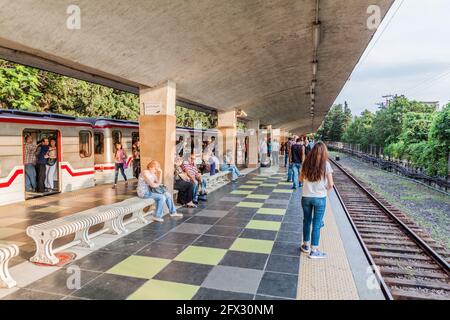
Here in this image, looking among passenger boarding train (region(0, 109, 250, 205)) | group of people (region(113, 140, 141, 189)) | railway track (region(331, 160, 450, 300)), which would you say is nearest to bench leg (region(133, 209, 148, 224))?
railway track (region(331, 160, 450, 300))

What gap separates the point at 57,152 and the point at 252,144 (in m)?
13.8

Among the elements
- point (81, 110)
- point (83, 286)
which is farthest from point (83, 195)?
point (81, 110)

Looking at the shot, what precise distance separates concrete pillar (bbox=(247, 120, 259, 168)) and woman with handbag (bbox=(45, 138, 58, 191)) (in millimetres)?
12789

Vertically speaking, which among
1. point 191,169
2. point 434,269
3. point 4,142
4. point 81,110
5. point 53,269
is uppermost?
point 81,110

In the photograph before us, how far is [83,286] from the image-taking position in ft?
13.7

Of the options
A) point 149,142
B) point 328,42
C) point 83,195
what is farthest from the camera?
point 83,195

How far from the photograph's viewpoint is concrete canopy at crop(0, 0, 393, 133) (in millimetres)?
5086

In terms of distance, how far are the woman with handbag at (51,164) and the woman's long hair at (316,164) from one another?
9.18 meters

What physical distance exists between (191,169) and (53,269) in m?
4.70

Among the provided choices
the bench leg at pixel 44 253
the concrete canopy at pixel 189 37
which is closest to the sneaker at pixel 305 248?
the bench leg at pixel 44 253

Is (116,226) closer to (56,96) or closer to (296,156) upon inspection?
(296,156)

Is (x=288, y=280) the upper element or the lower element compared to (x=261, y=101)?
lower

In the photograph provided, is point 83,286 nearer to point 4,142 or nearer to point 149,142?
point 149,142

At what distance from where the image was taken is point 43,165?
11195mm
